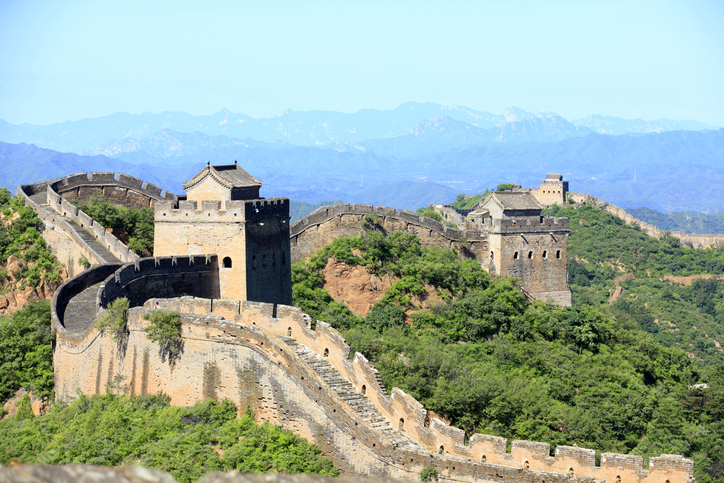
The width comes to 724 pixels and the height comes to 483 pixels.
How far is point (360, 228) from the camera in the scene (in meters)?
42.0

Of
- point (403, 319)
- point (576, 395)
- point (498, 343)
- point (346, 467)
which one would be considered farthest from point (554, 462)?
point (403, 319)

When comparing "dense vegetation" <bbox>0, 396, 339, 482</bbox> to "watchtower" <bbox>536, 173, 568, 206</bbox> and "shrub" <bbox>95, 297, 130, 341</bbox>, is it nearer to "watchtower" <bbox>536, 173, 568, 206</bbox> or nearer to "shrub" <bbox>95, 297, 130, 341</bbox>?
"shrub" <bbox>95, 297, 130, 341</bbox>

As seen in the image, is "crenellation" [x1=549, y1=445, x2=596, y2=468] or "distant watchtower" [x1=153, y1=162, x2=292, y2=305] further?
"distant watchtower" [x1=153, y1=162, x2=292, y2=305]

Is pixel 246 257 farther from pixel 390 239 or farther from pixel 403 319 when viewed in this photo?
pixel 390 239

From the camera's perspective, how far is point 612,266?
3206 inches

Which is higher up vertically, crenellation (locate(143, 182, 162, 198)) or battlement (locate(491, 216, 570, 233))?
crenellation (locate(143, 182, 162, 198))

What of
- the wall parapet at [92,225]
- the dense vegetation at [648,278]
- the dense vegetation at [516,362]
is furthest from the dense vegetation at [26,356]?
the dense vegetation at [648,278]

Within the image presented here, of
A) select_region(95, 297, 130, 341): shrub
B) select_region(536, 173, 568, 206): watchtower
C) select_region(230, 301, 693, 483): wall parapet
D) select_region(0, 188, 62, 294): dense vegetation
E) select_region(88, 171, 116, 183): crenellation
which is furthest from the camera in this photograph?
select_region(536, 173, 568, 206): watchtower

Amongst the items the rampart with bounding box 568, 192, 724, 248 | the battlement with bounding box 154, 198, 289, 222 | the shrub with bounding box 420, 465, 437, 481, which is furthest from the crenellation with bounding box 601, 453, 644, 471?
the rampart with bounding box 568, 192, 724, 248

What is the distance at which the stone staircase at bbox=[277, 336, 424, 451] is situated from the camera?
1883 centimetres

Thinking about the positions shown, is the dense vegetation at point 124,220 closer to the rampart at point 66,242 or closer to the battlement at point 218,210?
the rampart at point 66,242

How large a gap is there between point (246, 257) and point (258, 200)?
6.37ft

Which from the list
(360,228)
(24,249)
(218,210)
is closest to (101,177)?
(24,249)

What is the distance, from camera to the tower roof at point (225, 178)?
91.4 feet
